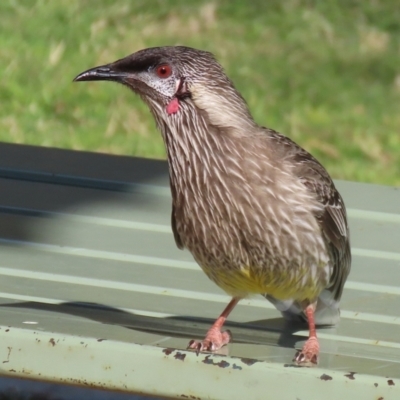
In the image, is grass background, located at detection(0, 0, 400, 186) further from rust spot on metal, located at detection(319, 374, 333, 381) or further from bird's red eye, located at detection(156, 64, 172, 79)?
rust spot on metal, located at detection(319, 374, 333, 381)

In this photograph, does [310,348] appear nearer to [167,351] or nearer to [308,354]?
[308,354]

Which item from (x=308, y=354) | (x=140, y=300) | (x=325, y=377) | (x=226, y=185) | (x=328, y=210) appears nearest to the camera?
(x=325, y=377)

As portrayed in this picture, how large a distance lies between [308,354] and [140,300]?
109 centimetres

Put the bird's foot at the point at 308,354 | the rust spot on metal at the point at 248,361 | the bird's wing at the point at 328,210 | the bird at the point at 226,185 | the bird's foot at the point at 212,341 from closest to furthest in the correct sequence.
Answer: the rust spot on metal at the point at 248,361, the bird's foot at the point at 308,354, the bird's foot at the point at 212,341, the bird at the point at 226,185, the bird's wing at the point at 328,210

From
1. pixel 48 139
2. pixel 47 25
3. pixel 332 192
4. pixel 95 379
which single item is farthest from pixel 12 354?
pixel 47 25

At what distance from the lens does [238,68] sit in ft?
34.3

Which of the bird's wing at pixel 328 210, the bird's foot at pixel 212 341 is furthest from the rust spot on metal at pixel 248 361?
the bird's wing at pixel 328 210

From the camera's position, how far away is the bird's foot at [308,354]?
3.68 metres

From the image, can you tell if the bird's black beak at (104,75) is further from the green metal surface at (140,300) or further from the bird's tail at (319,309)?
the bird's tail at (319,309)

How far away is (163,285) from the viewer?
4.90 m

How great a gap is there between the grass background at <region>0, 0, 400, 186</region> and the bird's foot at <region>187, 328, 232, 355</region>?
450cm

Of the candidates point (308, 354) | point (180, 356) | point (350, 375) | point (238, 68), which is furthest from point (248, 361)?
point (238, 68)

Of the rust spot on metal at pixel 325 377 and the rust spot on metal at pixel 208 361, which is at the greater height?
the rust spot on metal at pixel 208 361

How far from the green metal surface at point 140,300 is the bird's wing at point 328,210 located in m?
0.18
